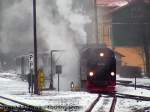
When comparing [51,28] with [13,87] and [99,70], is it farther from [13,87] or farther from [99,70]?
[99,70]

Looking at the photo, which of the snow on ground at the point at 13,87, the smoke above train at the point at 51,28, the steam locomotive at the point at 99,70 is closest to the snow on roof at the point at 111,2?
the smoke above train at the point at 51,28

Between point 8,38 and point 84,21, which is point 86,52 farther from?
point 8,38

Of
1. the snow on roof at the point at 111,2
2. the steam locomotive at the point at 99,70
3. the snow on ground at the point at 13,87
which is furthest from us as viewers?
the snow on roof at the point at 111,2

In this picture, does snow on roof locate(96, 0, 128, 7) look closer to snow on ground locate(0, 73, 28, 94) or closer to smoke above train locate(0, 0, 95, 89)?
smoke above train locate(0, 0, 95, 89)

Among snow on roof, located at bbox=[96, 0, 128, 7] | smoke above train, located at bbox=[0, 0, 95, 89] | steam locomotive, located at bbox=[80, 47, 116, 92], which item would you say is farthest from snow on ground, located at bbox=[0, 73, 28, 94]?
snow on roof, located at bbox=[96, 0, 128, 7]

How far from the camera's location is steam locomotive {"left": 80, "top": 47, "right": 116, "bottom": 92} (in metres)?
23.8

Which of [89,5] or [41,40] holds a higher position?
[89,5]

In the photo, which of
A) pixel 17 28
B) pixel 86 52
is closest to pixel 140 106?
pixel 86 52

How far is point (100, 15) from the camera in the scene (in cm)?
5988

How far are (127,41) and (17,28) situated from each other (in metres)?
19.6

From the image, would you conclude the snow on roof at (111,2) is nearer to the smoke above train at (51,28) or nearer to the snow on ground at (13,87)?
the smoke above train at (51,28)

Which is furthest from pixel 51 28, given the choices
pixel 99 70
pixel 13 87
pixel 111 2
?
pixel 111 2

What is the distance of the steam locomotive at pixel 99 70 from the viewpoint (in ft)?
77.9

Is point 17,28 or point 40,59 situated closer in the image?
point 40,59
